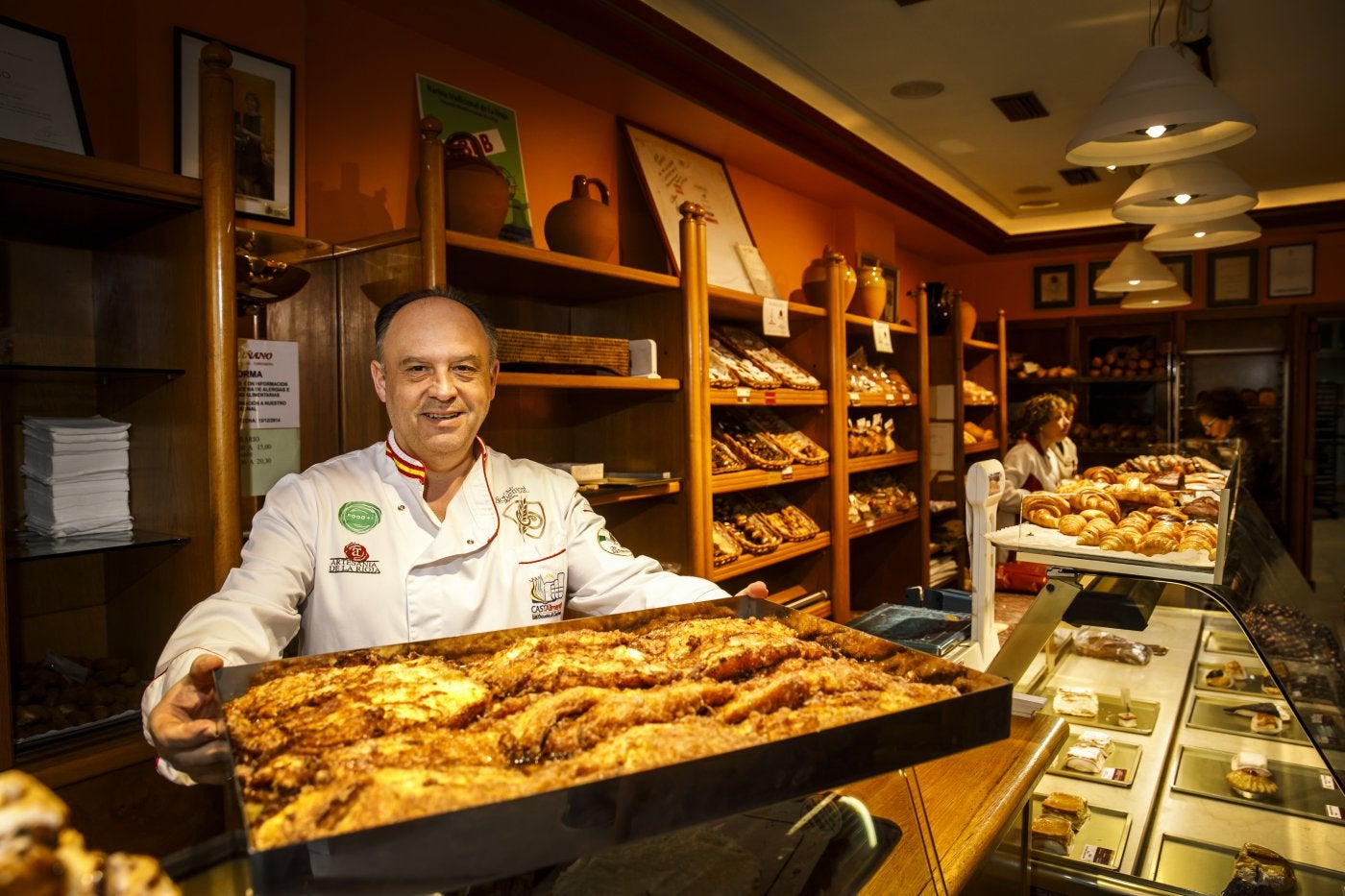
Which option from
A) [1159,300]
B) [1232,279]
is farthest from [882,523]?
[1232,279]

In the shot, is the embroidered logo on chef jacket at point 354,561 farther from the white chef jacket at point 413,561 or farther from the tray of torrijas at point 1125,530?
the tray of torrijas at point 1125,530

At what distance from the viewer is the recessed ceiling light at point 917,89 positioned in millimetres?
4402

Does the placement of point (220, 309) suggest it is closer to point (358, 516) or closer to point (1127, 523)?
point (358, 516)

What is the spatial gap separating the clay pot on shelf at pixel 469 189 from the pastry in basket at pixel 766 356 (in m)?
1.68

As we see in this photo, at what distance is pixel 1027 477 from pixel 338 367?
4.48m

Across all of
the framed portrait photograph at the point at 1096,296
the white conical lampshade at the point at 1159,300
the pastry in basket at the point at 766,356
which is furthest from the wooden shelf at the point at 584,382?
the framed portrait photograph at the point at 1096,296

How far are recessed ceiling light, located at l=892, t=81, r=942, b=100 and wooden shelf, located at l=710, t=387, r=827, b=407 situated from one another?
65.9 inches

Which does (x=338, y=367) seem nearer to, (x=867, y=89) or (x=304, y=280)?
(x=304, y=280)

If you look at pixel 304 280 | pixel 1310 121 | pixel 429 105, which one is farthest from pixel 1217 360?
pixel 304 280

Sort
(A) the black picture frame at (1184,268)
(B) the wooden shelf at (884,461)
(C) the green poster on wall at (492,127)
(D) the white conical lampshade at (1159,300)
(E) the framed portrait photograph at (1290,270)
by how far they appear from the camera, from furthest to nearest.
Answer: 1. (A) the black picture frame at (1184,268)
2. (E) the framed portrait photograph at (1290,270)
3. (D) the white conical lampshade at (1159,300)
4. (B) the wooden shelf at (884,461)
5. (C) the green poster on wall at (492,127)

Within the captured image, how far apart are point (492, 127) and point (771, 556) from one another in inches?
83.2

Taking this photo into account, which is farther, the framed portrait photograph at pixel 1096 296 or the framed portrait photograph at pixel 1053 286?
the framed portrait photograph at pixel 1053 286

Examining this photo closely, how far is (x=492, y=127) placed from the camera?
10.2 feet

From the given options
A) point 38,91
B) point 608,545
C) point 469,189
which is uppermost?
point 38,91
